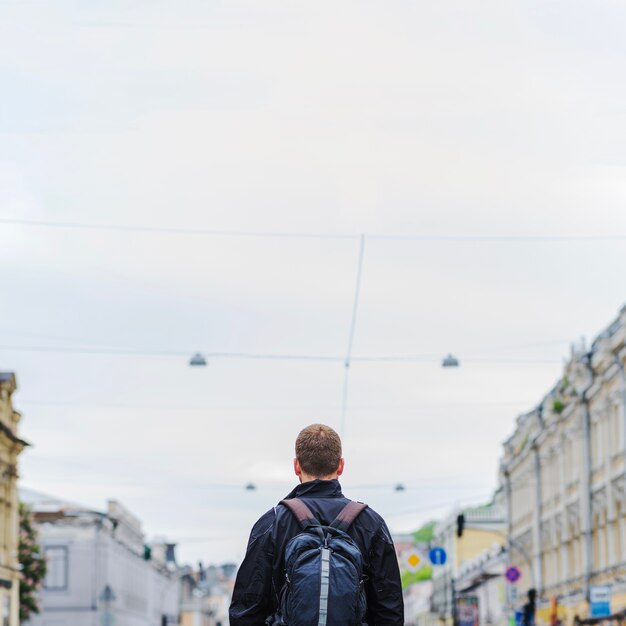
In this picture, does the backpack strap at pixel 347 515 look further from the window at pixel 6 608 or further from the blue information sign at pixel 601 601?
the window at pixel 6 608

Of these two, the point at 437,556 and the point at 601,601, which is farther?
the point at 437,556

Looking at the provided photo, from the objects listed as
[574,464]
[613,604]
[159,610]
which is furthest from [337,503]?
[159,610]

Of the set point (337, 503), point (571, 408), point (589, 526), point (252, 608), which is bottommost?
point (252, 608)

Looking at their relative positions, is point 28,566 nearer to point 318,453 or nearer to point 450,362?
point 450,362

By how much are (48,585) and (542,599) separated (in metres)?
33.3

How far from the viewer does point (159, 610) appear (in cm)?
12725

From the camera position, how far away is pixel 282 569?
19.5ft

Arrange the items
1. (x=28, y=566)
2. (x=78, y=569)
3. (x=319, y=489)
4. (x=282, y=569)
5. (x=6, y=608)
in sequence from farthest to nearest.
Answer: (x=78, y=569) → (x=28, y=566) → (x=6, y=608) → (x=319, y=489) → (x=282, y=569)

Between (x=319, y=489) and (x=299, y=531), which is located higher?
(x=319, y=489)

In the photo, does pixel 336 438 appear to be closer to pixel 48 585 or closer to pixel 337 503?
pixel 337 503

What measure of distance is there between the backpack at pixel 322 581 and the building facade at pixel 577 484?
4244cm

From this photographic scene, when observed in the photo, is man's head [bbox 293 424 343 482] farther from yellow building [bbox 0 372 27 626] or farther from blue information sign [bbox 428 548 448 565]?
yellow building [bbox 0 372 27 626]

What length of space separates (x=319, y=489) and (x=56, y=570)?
86102mm

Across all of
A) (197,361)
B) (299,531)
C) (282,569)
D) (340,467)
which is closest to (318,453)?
(340,467)
